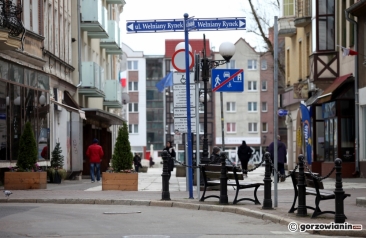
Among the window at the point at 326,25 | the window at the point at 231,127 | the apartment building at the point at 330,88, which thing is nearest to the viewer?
the apartment building at the point at 330,88

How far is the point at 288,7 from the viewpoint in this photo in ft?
161

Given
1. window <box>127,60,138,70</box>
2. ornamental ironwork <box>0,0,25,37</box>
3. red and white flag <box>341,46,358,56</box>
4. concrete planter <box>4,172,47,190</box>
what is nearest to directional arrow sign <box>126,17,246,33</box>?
ornamental ironwork <box>0,0,25,37</box>

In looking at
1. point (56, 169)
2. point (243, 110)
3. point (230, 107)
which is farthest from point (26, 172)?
point (230, 107)

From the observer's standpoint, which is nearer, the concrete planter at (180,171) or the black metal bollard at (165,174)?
the black metal bollard at (165,174)

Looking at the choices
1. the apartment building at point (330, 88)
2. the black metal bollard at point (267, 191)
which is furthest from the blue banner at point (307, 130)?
the black metal bollard at point (267, 191)

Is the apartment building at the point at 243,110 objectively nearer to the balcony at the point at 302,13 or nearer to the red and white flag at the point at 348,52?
the balcony at the point at 302,13

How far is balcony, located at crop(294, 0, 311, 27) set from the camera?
43.0m

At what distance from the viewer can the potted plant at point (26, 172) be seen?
1039 inches

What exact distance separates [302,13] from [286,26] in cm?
445

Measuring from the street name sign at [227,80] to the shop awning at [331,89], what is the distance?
46.0 ft

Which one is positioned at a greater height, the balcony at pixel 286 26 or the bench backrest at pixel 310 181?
the balcony at pixel 286 26

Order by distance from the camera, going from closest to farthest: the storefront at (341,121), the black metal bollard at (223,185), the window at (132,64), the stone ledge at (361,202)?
1. the stone ledge at (361,202)
2. the black metal bollard at (223,185)
3. the storefront at (341,121)
4. the window at (132,64)

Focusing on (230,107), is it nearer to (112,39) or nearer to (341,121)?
(112,39)

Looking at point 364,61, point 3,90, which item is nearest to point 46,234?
point 3,90
